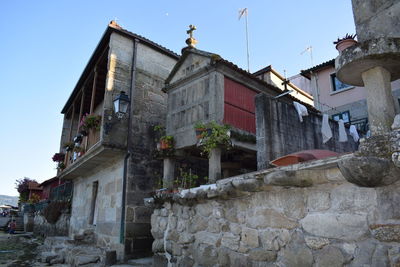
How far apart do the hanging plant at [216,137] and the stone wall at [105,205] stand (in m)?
3.60

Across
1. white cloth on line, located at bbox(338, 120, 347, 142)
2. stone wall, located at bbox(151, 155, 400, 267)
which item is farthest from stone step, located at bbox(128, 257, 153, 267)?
white cloth on line, located at bbox(338, 120, 347, 142)

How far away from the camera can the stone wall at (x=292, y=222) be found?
247cm

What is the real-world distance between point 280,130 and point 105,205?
6094 millimetres

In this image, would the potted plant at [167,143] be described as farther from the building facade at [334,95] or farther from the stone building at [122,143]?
the building facade at [334,95]

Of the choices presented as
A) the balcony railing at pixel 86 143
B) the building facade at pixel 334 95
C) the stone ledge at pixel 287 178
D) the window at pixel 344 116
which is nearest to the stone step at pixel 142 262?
the stone ledge at pixel 287 178

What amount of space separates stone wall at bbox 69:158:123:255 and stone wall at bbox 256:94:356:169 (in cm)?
478

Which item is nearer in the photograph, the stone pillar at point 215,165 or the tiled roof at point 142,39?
the stone pillar at point 215,165

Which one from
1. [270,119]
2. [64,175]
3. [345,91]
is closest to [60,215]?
[64,175]

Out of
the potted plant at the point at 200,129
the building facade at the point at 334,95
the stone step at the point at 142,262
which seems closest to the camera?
the potted plant at the point at 200,129

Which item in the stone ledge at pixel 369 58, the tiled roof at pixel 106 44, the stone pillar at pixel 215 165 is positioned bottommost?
the stone pillar at pixel 215 165

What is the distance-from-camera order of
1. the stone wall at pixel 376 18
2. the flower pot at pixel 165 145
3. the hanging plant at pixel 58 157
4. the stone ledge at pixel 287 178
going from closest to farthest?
1. the stone wall at pixel 376 18
2. the stone ledge at pixel 287 178
3. the flower pot at pixel 165 145
4. the hanging plant at pixel 58 157

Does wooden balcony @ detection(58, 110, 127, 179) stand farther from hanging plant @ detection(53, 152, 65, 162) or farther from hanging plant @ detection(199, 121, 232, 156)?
hanging plant @ detection(53, 152, 65, 162)

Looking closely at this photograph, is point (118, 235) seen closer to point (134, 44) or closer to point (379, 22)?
point (134, 44)

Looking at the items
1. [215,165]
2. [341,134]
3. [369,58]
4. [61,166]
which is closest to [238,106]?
[215,165]
